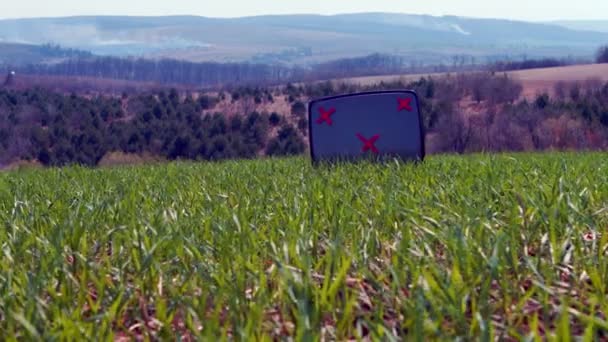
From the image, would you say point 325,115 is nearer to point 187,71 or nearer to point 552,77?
point 552,77

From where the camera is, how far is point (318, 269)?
10.3ft

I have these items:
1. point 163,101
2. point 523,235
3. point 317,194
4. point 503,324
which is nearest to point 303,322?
point 503,324

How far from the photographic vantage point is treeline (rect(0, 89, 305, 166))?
156 feet

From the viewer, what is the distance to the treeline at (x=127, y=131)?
156 feet

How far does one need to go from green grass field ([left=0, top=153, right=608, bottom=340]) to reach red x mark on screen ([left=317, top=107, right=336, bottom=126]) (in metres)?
4.74

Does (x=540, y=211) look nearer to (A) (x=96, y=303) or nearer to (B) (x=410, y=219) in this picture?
(B) (x=410, y=219)

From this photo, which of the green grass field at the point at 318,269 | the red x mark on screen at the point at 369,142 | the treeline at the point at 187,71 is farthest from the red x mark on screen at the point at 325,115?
the treeline at the point at 187,71

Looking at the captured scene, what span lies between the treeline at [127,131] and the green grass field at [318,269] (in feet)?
127

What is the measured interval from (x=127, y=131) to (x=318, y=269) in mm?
48233

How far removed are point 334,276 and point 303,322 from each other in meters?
0.63

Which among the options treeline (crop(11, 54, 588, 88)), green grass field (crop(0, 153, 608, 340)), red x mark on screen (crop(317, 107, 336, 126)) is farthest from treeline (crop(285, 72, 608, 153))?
treeline (crop(11, 54, 588, 88))

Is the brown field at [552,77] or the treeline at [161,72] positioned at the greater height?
the brown field at [552,77]

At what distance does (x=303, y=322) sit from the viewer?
234cm

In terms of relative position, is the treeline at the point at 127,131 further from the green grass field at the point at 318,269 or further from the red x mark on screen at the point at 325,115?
the green grass field at the point at 318,269
